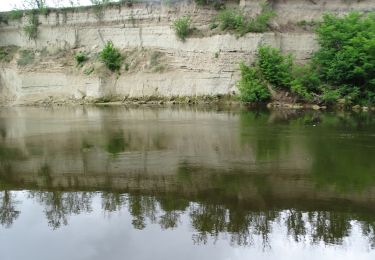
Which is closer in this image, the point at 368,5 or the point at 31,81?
the point at 368,5

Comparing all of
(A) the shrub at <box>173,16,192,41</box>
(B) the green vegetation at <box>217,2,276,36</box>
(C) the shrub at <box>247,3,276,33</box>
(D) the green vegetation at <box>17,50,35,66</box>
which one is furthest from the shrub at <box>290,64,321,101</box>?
(D) the green vegetation at <box>17,50,35,66</box>

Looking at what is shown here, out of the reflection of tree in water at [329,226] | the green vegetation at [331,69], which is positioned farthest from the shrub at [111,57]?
the reflection of tree in water at [329,226]

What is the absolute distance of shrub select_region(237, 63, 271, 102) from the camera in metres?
35.1

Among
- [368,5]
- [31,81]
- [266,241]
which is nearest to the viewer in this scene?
[266,241]

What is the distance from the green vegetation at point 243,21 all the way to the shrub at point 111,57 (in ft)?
34.6

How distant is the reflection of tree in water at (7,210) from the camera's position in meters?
10.2

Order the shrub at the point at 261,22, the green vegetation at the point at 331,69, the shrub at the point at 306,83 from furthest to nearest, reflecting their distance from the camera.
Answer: the shrub at the point at 261,22 → the shrub at the point at 306,83 → the green vegetation at the point at 331,69

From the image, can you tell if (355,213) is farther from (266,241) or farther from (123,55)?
(123,55)

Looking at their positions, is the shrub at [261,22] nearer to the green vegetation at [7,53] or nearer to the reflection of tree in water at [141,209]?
the green vegetation at [7,53]

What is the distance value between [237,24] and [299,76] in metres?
7.42

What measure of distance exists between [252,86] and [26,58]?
25.2 meters

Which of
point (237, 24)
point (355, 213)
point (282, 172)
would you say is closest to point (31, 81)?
point (237, 24)

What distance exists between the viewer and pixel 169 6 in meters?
42.4

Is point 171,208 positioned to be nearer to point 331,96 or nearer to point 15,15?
point 331,96
